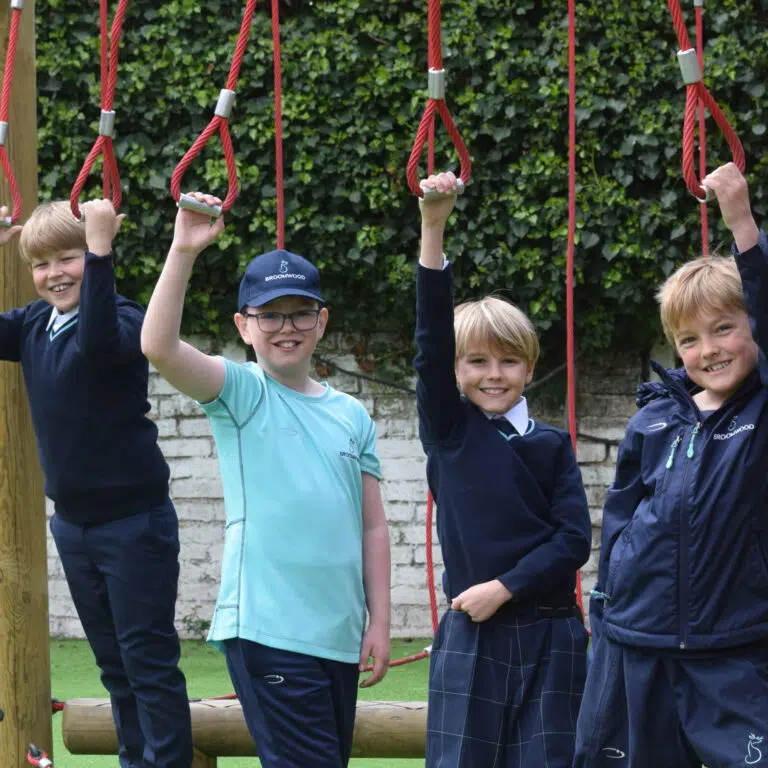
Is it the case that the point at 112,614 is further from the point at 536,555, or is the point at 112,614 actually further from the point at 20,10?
the point at 20,10

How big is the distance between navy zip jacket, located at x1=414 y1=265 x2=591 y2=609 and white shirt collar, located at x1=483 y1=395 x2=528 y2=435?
0.05ft

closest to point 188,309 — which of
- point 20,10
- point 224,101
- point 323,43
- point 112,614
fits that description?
point 323,43

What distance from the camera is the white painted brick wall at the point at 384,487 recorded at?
578 centimetres

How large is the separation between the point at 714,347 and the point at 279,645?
97cm

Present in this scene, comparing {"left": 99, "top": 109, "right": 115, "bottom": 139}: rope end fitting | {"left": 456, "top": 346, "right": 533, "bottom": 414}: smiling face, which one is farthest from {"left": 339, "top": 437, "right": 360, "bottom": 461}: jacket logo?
{"left": 99, "top": 109, "right": 115, "bottom": 139}: rope end fitting

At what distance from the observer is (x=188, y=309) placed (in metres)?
5.99

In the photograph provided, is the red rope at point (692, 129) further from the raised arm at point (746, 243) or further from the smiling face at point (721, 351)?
the smiling face at point (721, 351)

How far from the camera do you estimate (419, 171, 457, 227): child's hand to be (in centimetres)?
229

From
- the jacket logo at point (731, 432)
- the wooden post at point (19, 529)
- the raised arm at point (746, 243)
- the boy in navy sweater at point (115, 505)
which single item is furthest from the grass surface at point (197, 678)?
the raised arm at point (746, 243)

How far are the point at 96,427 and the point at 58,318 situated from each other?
288mm

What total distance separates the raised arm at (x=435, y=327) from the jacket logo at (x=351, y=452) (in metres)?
0.22

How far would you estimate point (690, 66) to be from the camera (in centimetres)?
214

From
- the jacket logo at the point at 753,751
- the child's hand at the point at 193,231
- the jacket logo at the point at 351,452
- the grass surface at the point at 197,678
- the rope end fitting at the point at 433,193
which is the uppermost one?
the rope end fitting at the point at 433,193

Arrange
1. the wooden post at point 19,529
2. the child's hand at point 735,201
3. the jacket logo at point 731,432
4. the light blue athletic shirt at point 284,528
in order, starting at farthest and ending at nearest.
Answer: the wooden post at point 19,529
the light blue athletic shirt at point 284,528
the jacket logo at point 731,432
the child's hand at point 735,201
